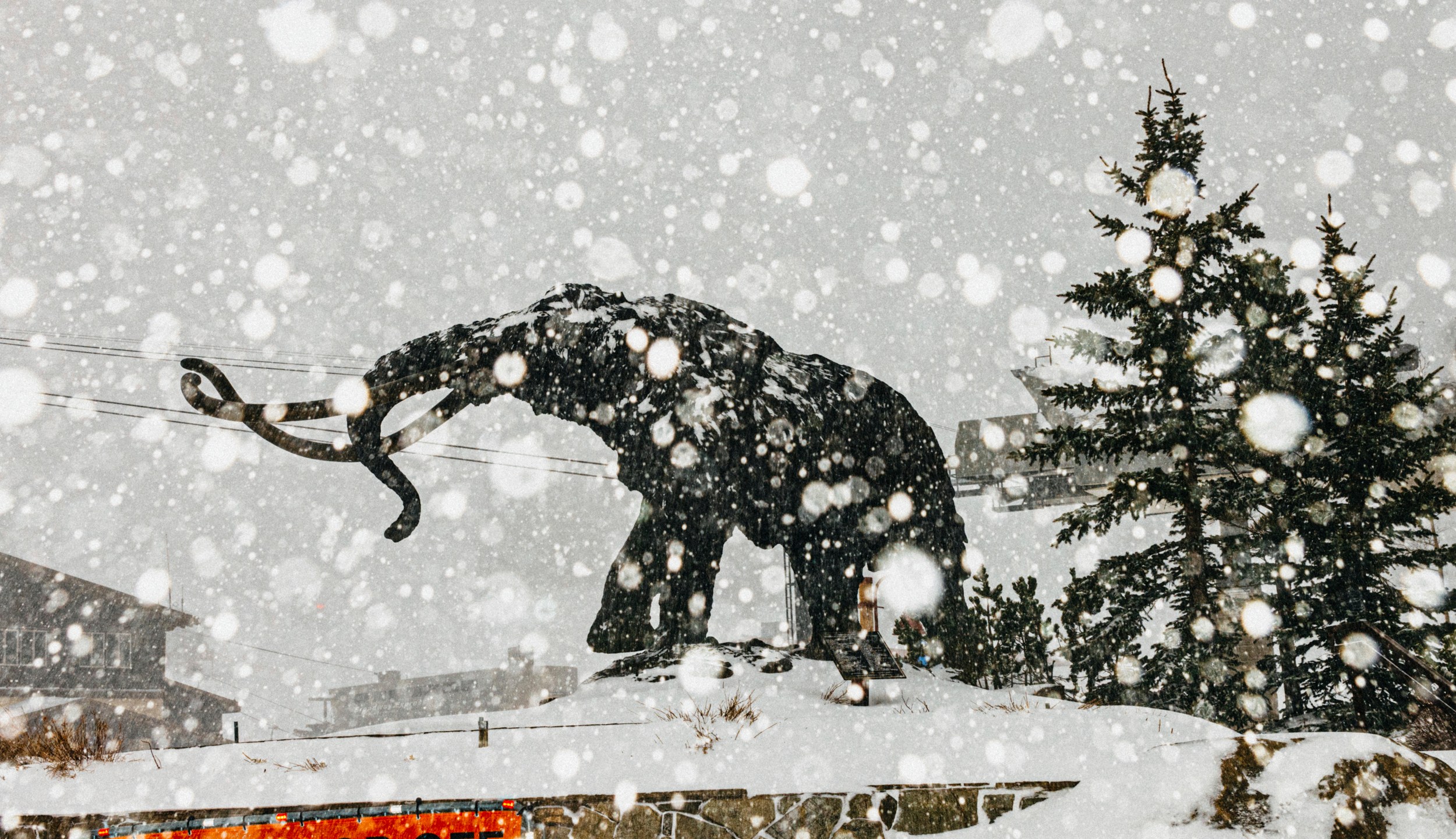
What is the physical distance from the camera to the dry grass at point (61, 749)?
8078 millimetres

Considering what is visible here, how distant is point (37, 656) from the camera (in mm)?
25109

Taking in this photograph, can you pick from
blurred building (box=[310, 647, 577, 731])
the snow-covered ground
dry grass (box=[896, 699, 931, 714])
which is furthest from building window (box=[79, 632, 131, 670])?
dry grass (box=[896, 699, 931, 714])

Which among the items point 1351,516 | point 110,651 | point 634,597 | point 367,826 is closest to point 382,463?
point 634,597

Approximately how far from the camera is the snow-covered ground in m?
5.87

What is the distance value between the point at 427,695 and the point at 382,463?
38.6 metres

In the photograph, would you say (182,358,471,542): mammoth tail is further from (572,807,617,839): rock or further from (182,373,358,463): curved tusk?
(572,807,617,839): rock

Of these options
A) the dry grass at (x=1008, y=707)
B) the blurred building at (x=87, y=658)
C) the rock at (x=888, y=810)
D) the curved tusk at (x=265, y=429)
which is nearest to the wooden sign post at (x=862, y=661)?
the dry grass at (x=1008, y=707)

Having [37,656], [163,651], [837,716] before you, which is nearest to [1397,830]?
[837,716]

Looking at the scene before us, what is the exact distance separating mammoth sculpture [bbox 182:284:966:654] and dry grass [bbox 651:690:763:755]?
1.89 meters

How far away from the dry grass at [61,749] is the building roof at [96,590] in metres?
20.0

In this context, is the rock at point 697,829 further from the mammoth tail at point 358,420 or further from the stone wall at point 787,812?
the mammoth tail at point 358,420

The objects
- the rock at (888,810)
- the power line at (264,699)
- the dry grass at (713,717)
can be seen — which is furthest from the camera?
the power line at (264,699)

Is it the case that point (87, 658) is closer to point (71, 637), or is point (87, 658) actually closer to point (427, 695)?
point (71, 637)

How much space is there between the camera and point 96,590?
26.9 meters
